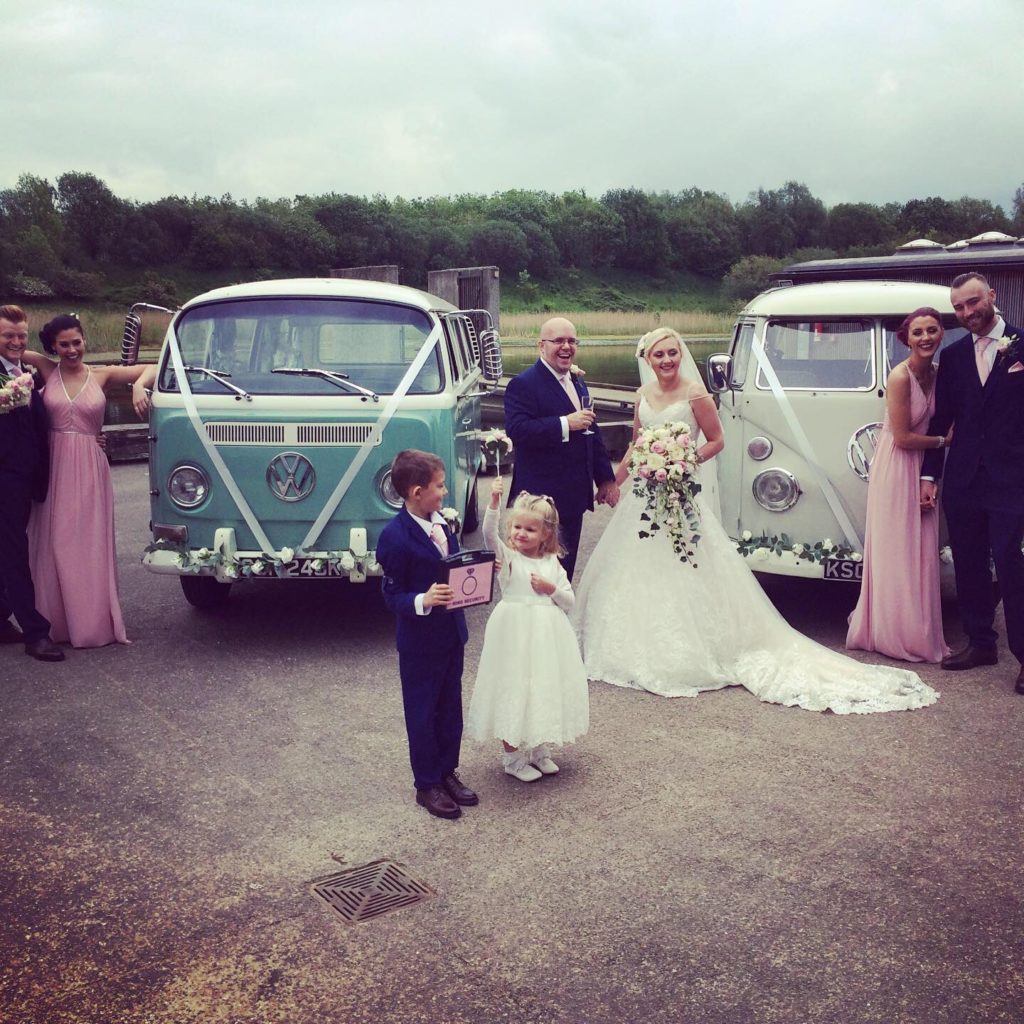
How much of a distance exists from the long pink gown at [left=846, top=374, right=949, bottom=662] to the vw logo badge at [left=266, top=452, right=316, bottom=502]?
3.27m

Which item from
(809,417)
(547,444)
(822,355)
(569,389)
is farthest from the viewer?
(822,355)

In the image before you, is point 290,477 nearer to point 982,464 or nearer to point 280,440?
point 280,440

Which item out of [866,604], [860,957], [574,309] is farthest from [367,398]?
[574,309]

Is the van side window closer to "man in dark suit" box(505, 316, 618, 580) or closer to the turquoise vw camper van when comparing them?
"man in dark suit" box(505, 316, 618, 580)

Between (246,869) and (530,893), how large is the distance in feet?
3.38

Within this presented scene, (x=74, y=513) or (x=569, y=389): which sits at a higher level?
(x=569, y=389)

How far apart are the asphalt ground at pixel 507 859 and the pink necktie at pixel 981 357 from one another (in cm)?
Result: 164

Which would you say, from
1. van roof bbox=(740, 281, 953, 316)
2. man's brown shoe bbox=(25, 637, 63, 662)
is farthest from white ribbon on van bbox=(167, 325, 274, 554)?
van roof bbox=(740, 281, 953, 316)

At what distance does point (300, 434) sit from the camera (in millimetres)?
6715

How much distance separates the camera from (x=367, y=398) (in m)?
6.82

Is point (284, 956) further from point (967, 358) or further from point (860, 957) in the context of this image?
point (967, 358)

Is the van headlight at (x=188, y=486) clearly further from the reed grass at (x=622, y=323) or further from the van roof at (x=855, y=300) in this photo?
the reed grass at (x=622, y=323)

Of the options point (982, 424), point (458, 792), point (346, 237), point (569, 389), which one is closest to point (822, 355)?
point (982, 424)

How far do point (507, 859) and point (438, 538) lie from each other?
1.24 m
